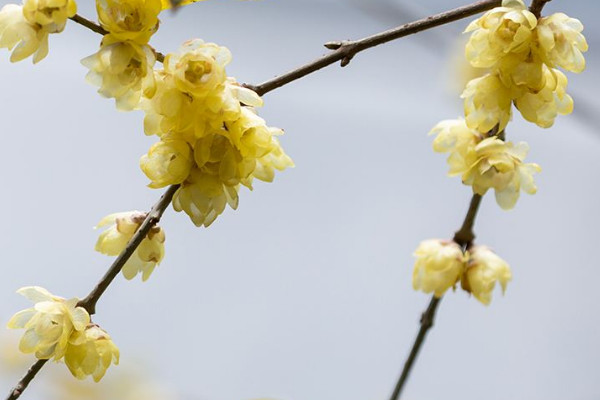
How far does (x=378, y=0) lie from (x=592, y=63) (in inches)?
90.9

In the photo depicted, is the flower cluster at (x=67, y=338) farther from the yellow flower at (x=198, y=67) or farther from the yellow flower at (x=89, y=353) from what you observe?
the yellow flower at (x=198, y=67)

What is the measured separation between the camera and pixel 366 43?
1.62 feet

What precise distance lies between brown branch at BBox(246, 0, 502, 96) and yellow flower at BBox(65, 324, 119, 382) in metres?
0.15

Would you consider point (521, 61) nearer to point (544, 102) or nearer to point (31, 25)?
point (544, 102)

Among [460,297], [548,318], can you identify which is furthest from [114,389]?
[548,318]

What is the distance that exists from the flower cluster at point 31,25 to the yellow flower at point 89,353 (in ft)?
0.47

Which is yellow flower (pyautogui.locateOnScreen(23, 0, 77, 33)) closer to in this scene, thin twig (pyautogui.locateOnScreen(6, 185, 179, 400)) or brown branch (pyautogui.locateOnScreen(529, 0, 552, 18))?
thin twig (pyautogui.locateOnScreen(6, 185, 179, 400))

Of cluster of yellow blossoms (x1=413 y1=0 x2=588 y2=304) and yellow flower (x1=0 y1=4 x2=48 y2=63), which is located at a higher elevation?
cluster of yellow blossoms (x1=413 y1=0 x2=588 y2=304)

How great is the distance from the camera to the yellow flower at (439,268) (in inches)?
26.4

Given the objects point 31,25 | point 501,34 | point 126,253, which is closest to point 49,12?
point 31,25

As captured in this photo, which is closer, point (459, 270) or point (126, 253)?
point (126, 253)

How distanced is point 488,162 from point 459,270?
122mm

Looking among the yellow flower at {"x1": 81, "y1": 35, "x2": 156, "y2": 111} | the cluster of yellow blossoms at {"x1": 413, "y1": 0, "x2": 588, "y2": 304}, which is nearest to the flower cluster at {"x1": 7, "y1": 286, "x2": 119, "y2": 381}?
the yellow flower at {"x1": 81, "y1": 35, "x2": 156, "y2": 111}

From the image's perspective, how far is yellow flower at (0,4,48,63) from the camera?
0.44 metres
